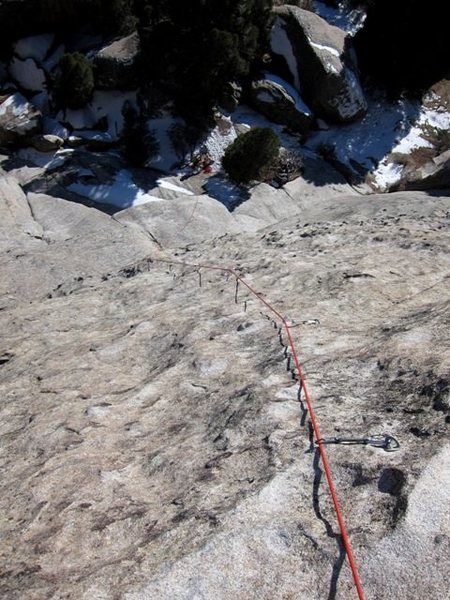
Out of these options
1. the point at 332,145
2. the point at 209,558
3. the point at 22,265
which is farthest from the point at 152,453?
the point at 332,145

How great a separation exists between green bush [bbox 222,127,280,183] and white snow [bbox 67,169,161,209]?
3000mm

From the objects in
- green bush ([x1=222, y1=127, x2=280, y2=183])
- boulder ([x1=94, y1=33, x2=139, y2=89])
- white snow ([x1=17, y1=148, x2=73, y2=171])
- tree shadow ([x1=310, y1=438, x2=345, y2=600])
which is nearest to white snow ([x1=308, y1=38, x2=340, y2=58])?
green bush ([x1=222, y1=127, x2=280, y2=183])

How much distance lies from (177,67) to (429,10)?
11.1 meters

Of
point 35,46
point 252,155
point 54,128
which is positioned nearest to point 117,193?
point 252,155

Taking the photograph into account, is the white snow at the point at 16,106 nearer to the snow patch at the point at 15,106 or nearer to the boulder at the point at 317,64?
the snow patch at the point at 15,106

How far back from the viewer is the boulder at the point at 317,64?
2161cm

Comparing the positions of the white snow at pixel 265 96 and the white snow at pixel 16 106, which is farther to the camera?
the white snow at pixel 265 96

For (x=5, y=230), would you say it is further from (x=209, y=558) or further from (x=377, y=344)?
(x=209, y=558)

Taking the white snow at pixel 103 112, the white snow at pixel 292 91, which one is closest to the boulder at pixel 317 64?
the white snow at pixel 292 91

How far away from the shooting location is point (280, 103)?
2153cm

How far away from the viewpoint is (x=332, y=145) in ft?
71.6

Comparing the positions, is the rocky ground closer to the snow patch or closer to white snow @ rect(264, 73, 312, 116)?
the snow patch

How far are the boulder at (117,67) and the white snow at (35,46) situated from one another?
9.54 feet

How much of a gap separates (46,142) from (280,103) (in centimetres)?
983
